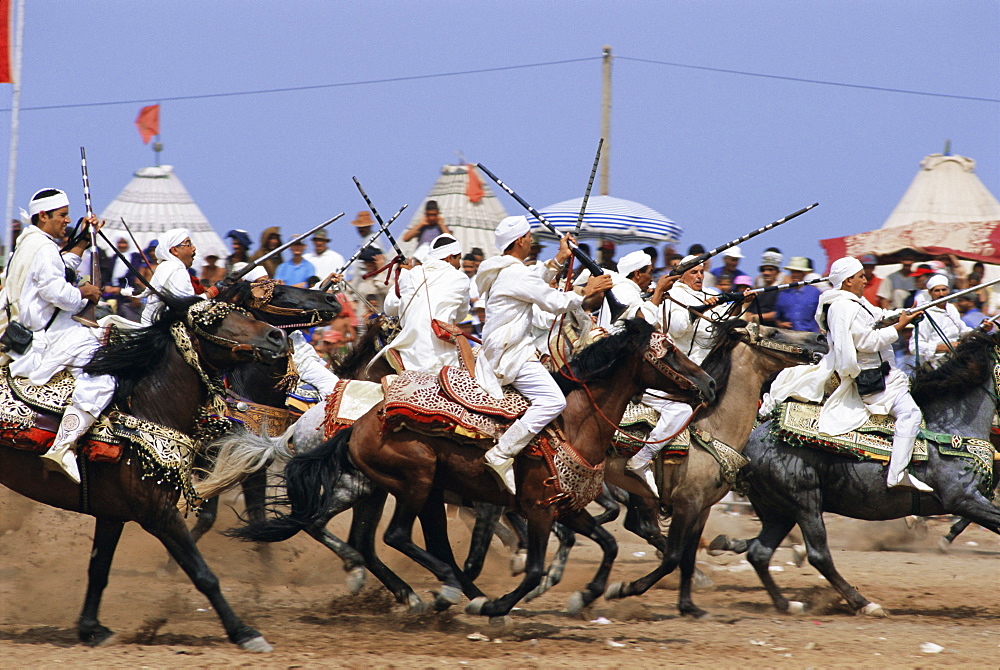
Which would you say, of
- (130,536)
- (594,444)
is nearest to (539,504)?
(594,444)

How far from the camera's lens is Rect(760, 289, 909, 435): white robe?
353 inches

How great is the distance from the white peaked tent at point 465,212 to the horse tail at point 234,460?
9.18m

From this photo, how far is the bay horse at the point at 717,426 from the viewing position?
29.6ft

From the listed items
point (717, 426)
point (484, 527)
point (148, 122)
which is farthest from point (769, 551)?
point (148, 122)

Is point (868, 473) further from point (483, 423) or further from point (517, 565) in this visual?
point (483, 423)

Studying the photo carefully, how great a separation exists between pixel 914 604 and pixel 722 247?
3.33m

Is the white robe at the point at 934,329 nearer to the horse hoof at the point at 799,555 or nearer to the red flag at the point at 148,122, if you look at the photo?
the horse hoof at the point at 799,555

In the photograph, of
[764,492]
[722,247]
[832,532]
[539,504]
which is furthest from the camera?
[832,532]

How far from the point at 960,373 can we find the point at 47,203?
A: 263 inches

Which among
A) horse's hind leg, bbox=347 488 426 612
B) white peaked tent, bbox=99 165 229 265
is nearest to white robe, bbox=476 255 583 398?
horse's hind leg, bbox=347 488 426 612

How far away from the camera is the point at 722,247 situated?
875cm

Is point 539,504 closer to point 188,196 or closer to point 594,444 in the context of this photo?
point 594,444

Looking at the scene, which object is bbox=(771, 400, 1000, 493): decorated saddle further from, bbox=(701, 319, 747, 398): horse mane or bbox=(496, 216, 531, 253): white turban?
bbox=(496, 216, 531, 253): white turban

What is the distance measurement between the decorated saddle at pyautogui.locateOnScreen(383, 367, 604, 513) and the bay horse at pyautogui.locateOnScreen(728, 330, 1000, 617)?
2151 millimetres
